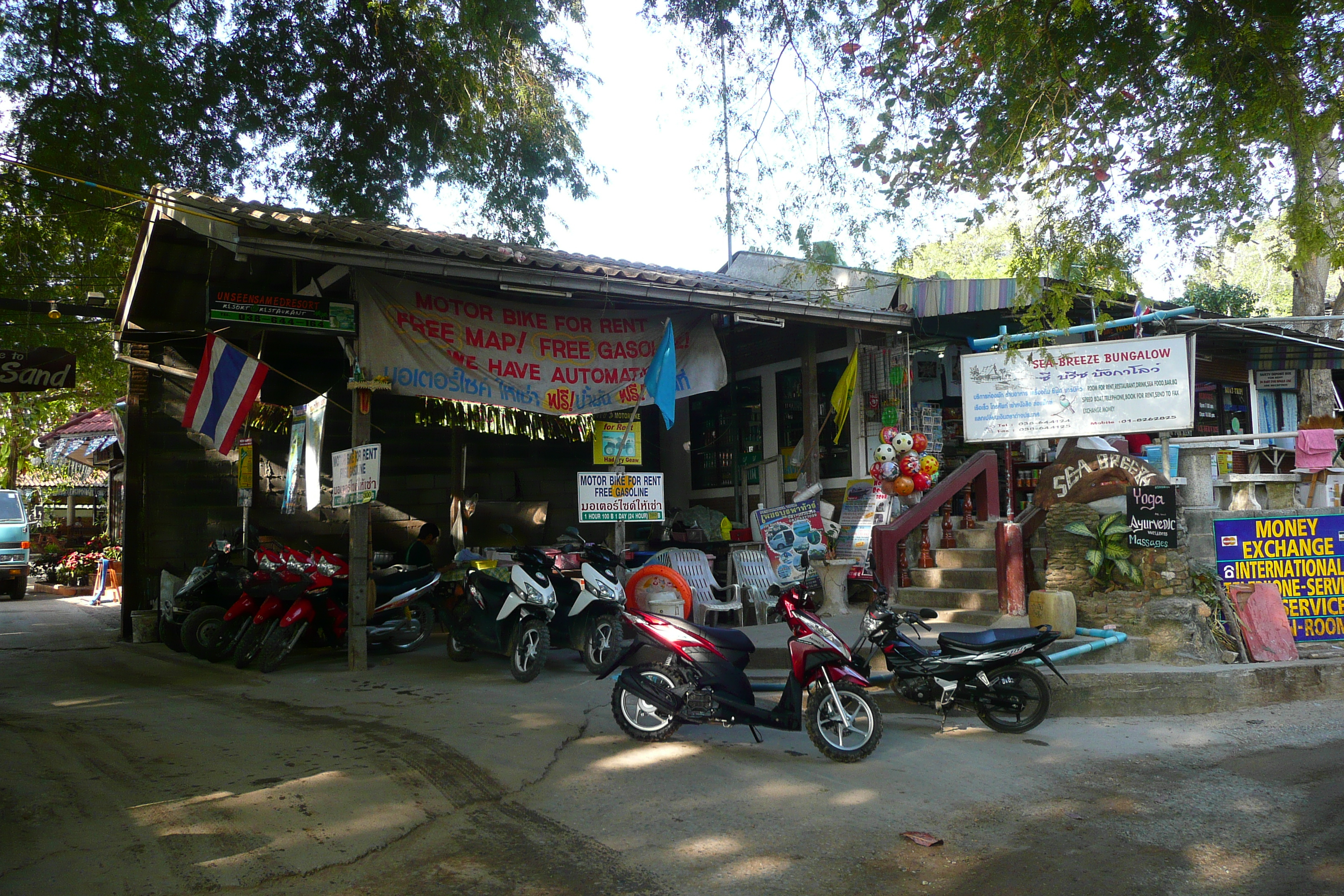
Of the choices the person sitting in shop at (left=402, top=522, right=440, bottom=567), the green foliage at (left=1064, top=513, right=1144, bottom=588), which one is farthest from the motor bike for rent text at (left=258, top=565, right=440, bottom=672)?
the green foliage at (left=1064, top=513, right=1144, bottom=588)

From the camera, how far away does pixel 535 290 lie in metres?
8.85

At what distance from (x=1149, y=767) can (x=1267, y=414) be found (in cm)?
1297

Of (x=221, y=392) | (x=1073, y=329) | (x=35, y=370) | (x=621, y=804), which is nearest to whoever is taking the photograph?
(x=621, y=804)

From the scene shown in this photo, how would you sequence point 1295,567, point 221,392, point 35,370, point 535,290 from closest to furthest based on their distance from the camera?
point 1295,567 → point 535,290 → point 221,392 → point 35,370

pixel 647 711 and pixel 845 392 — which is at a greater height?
pixel 845 392

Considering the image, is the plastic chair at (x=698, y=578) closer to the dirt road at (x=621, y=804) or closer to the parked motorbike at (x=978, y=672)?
the dirt road at (x=621, y=804)

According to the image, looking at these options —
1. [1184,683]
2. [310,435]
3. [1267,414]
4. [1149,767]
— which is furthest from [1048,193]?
[1267,414]

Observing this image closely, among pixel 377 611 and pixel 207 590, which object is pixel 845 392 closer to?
pixel 377 611

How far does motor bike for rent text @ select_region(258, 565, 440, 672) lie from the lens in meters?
9.18

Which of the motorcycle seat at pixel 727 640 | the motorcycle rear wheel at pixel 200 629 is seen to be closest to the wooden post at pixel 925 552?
the motorcycle seat at pixel 727 640

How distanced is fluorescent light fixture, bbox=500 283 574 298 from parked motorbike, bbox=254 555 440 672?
11.1 feet

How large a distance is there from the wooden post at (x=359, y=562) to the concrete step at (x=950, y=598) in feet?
17.9

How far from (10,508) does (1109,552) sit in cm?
1977

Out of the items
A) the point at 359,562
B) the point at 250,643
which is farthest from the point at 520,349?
the point at 250,643
